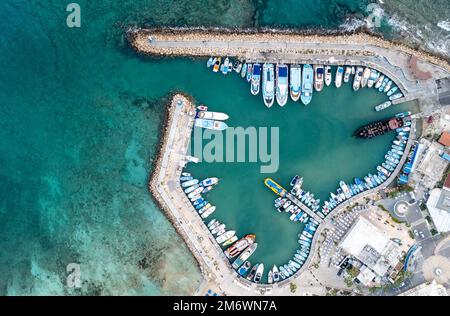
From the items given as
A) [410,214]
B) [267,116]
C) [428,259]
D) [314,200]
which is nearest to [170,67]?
[267,116]

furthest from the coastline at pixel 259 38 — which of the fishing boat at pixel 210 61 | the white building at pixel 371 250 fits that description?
the white building at pixel 371 250

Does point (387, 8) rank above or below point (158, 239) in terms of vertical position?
above

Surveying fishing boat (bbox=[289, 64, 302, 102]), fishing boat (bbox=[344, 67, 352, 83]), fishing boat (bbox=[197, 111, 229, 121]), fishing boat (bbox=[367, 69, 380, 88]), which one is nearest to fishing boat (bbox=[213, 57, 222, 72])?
fishing boat (bbox=[197, 111, 229, 121])

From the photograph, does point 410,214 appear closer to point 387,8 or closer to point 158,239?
point 387,8

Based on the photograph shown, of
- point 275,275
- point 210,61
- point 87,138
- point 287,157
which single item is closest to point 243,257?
point 275,275

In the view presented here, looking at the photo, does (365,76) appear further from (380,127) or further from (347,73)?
(380,127)

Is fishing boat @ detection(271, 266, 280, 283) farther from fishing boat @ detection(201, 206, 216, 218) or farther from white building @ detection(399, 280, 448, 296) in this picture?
white building @ detection(399, 280, 448, 296)
